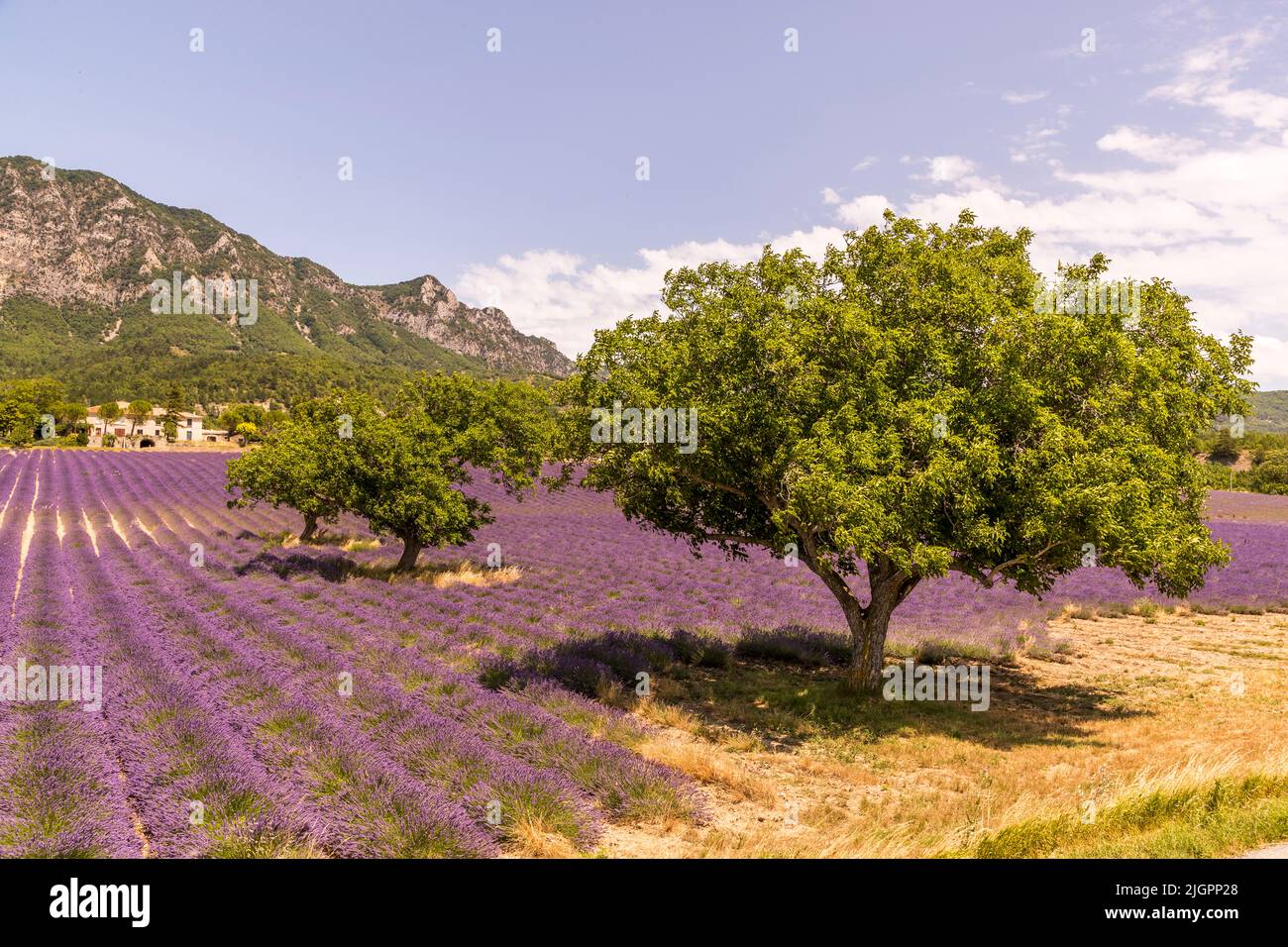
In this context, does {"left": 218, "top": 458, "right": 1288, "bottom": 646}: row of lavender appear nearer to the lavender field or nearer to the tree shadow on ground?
the lavender field

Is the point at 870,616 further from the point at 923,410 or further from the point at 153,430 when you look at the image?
the point at 153,430

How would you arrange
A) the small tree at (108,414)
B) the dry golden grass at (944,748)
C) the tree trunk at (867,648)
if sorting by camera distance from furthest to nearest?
the small tree at (108,414) < the tree trunk at (867,648) < the dry golden grass at (944,748)

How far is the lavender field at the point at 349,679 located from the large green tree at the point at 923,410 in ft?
15.4

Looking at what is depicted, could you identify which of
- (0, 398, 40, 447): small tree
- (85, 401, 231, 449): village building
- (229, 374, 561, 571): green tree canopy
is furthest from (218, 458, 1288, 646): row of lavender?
(85, 401, 231, 449): village building

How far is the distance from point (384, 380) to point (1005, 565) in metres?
176

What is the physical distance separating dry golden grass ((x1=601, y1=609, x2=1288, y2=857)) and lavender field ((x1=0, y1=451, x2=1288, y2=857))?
1.10 m

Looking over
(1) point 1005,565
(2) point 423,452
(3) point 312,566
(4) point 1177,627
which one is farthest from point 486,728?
(4) point 1177,627

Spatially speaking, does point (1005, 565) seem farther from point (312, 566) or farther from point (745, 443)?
point (312, 566)

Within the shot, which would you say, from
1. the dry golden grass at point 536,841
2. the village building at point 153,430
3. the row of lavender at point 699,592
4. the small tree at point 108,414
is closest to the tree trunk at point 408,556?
the row of lavender at point 699,592

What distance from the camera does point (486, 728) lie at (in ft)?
32.3

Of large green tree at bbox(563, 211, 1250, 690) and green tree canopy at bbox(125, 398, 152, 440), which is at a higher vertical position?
green tree canopy at bbox(125, 398, 152, 440)

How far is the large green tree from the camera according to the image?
9.77m

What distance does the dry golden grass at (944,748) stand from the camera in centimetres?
727

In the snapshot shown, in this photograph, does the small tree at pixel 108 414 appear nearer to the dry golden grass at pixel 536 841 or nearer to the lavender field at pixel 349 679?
the lavender field at pixel 349 679
